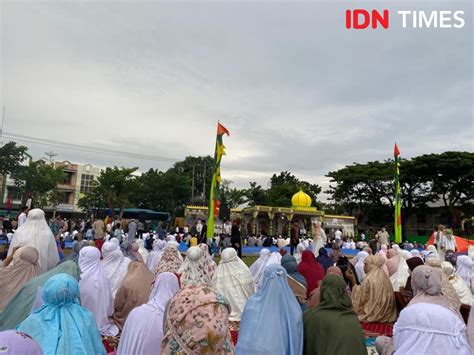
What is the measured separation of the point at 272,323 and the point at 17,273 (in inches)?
123

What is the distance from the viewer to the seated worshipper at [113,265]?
18.3ft

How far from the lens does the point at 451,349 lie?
2.18 m

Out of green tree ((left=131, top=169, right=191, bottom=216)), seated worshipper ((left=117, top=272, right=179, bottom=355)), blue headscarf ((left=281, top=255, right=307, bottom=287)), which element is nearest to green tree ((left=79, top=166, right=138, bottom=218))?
green tree ((left=131, top=169, right=191, bottom=216))

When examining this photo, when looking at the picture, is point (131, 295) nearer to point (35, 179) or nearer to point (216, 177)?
point (216, 177)

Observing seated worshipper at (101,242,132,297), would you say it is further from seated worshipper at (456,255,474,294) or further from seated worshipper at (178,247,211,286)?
seated worshipper at (456,255,474,294)

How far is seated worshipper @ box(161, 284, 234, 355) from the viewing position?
5.88ft

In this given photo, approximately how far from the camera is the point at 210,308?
1.85 m

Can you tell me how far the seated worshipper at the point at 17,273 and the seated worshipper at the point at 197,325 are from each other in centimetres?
326

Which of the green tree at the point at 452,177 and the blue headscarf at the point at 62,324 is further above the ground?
the green tree at the point at 452,177

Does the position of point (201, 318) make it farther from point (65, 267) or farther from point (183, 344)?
point (65, 267)

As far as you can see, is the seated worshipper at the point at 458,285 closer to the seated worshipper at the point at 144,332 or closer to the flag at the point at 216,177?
the seated worshipper at the point at 144,332

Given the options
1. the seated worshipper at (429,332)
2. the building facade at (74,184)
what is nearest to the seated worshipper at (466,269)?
the seated worshipper at (429,332)

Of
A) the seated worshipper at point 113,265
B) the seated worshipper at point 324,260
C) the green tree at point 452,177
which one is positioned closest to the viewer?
the seated worshipper at point 113,265

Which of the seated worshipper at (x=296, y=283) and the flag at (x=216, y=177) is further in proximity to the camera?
the flag at (x=216, y=177)
